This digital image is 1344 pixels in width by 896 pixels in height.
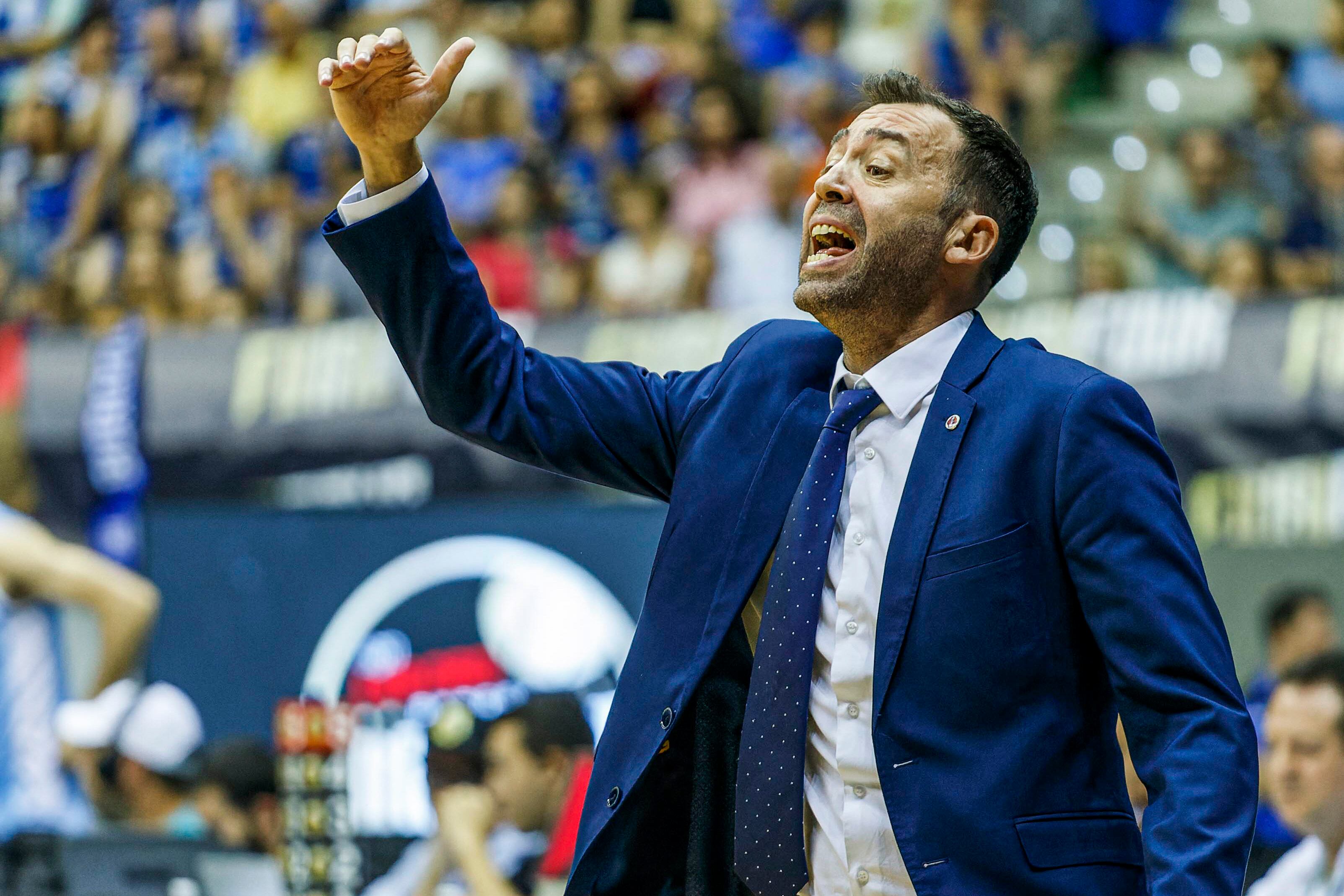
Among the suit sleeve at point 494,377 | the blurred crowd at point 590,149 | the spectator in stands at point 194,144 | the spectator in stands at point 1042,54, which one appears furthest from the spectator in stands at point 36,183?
the suit sleeve at point 494,377

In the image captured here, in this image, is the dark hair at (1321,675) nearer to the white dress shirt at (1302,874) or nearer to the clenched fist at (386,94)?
the white dress shirt at (1302,874)

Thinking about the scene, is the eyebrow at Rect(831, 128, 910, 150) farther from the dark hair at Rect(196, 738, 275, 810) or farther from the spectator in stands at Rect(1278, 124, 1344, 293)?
the spectator in stands at Rect(1278, 124, 1344, 293)

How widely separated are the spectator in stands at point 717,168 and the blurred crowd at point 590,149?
0.04 ft

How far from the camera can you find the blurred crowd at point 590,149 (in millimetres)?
7016

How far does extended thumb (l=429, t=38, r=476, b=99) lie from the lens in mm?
2326

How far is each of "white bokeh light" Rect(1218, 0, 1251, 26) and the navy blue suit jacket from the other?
6616mm

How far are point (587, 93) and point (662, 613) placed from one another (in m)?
6.60

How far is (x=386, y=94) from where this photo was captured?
92.3 inches

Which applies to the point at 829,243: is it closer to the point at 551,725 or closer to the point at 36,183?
the point at 551,725

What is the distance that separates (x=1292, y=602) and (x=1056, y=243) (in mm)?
1730

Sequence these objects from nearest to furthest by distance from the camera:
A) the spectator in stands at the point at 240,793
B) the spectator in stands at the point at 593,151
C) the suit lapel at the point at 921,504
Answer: the suit lapel at the point at 921,504 → the spectator in stands at the point at 240,793 → the spectator in stands at the point at 593,151

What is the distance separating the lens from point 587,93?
865 cm

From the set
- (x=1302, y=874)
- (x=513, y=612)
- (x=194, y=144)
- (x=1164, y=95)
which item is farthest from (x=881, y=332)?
(x=194, y=144)

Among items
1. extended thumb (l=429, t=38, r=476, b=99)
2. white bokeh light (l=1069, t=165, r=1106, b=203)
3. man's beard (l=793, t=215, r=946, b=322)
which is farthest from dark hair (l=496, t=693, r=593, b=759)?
white bokeh light (l=1069, t=165, r=1106, b=203)
